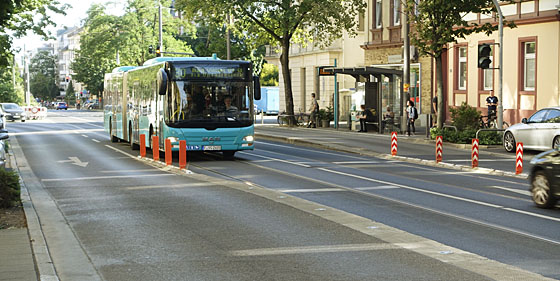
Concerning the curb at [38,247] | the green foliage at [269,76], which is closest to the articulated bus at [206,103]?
the curb at [38,247]

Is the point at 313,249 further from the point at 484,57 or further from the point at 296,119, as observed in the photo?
the point at 296,119

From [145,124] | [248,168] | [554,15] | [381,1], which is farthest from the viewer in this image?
[381,1]

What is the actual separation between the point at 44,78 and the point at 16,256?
183m

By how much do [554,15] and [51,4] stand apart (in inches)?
987

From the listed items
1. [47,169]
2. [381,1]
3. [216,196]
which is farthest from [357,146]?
[381,1]

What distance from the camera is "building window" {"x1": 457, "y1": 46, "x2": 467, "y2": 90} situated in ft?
133

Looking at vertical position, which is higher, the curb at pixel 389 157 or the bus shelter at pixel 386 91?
the bus shelter at pixel 386 91

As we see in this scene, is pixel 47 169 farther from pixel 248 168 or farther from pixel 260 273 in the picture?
pixel 260 273

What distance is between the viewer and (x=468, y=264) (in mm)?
8352

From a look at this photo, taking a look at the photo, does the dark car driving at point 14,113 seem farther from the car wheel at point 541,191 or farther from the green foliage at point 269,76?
the car wheel at point 541,191

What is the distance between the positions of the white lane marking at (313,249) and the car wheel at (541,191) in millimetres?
4495

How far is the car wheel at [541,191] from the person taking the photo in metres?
13.1

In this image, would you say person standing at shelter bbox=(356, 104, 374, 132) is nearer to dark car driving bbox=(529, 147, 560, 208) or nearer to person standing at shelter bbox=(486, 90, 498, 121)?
person standing at shelter bbox=(486, 90, 498, 121)

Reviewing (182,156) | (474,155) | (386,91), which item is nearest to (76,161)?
(182,156)
